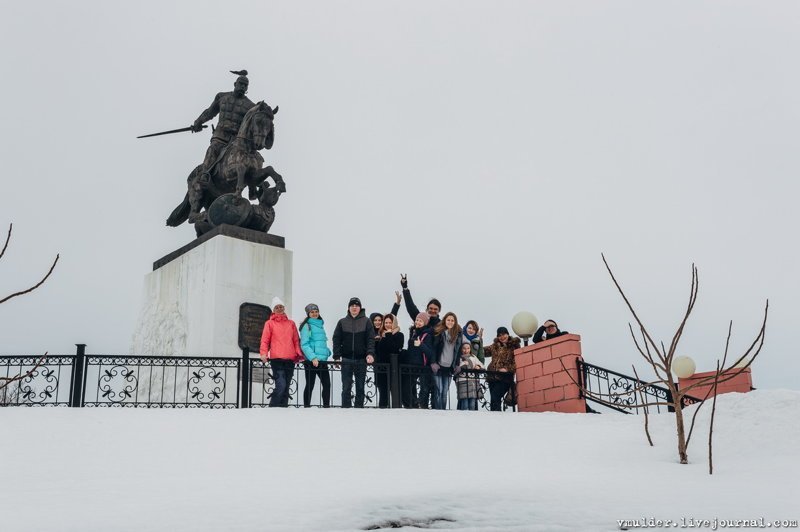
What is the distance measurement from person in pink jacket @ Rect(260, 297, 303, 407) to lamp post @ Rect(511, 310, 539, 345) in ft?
11.8

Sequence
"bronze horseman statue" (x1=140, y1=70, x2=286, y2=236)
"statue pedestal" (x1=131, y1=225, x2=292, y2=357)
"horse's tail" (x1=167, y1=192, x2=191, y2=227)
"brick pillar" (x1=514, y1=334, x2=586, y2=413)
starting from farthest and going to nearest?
1. "horse's tail" (x1=167, y1=192, x2=191, y2=227)
2. "bronze horseman statue" (x1=140, y1=70, x2=286, y2=236)
3. "statue pedestal" (x1=131, y1=225, x2=292, y2=357)
4. "brick pillar" (x1=514, y1=334, x2=586, y2=413)

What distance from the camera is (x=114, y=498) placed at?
8.67m

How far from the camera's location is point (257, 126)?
57.8 ft

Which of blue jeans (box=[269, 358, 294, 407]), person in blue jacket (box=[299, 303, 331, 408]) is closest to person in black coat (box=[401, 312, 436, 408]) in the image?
person in blue jacket (box=[299, 303, 331, 408])

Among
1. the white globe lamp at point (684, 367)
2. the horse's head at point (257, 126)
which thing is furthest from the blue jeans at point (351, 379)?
the white globe lamp at point (684, 367)

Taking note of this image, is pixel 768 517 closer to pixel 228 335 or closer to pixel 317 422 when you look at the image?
pixel 317 422

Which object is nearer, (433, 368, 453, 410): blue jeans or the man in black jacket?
the man in black jacket

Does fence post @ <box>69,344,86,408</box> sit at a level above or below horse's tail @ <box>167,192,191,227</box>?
below

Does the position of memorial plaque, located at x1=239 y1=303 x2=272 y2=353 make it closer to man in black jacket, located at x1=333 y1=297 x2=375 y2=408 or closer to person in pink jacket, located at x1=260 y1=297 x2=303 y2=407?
person in pink jacket, located at x1=260 y1=297 x2=303 y2=407

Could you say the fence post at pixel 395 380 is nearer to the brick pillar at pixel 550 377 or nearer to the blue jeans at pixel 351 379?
the blue jeans at pixel 351 379

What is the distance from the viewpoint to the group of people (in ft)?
44.0

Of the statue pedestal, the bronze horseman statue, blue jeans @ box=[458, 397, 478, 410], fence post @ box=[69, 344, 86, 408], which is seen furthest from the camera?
the bronze horseman statue

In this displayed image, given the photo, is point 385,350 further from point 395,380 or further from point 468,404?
point 468,404

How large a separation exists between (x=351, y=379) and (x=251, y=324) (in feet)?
10.7
